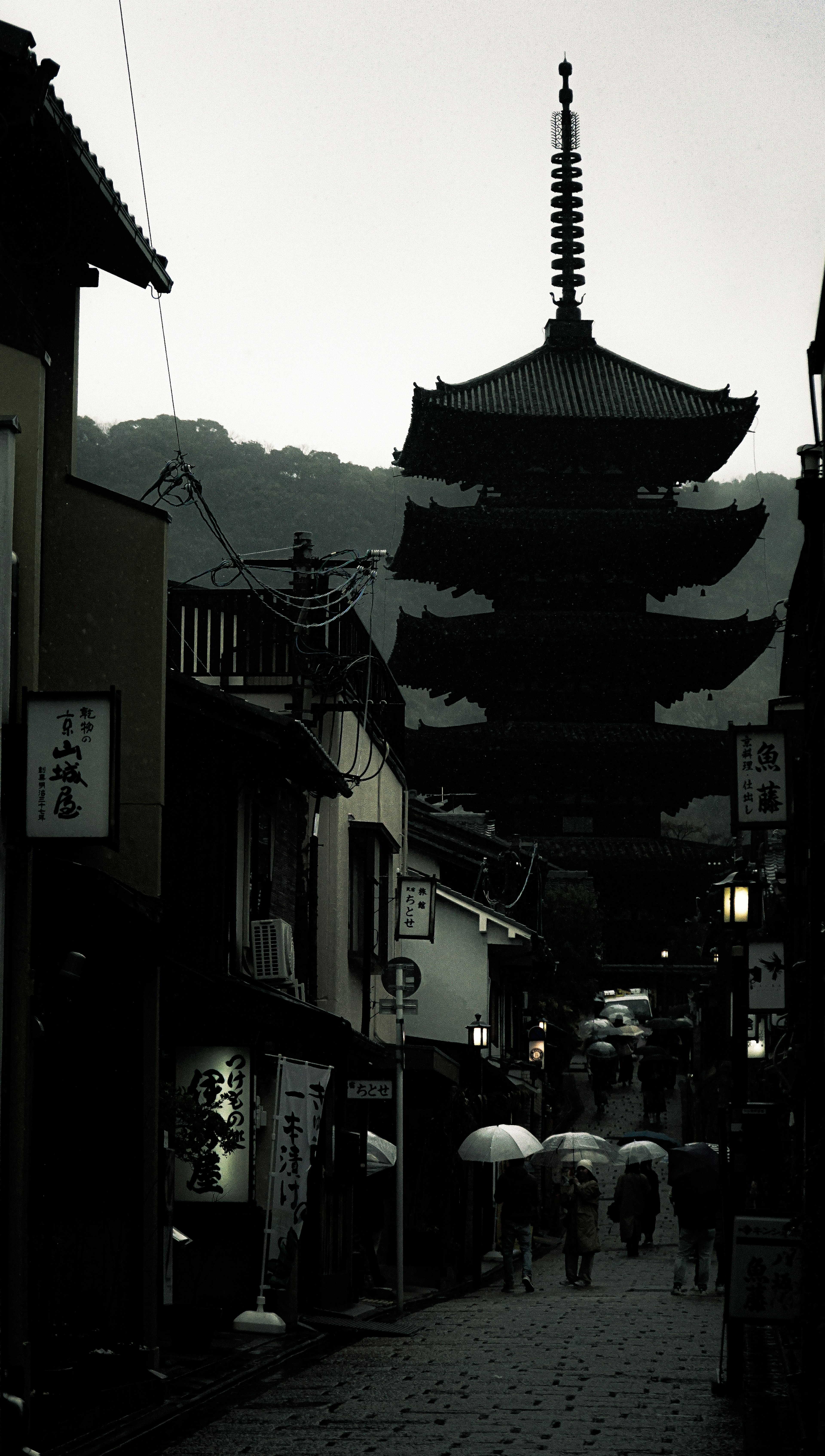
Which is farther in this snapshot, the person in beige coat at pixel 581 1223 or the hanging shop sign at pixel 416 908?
the hanging shop sign at pixel 416 908

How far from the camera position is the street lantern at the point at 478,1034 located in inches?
1173

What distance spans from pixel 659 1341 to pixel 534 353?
4440 cm

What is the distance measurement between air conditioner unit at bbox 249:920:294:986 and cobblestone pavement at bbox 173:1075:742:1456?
3.41m

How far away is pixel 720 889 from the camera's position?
19.5m

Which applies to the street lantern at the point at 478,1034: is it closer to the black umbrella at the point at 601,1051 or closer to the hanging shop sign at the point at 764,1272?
the black umbrella at the point at 601,1051

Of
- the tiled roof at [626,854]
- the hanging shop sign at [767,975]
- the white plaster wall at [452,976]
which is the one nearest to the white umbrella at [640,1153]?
the white plaster wall at [452,976]

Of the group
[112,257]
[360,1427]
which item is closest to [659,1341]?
[360,1427]

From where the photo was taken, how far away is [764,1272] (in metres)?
10.1

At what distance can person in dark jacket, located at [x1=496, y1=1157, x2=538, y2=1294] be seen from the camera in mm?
20297

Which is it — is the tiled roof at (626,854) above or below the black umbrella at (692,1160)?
above

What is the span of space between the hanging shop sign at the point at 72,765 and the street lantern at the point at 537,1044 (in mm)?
29923

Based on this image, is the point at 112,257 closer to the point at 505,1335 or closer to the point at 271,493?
the point at 505,1335

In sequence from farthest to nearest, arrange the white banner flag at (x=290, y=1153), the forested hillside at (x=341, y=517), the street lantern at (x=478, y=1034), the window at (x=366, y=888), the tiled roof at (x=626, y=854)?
the forested hillside at (x=341, y=517) < the tiled roof at (x=626, y=854) < the street lantern at (x=478, y=1034) < the window at (x=366, y=888) < the white banner flag at (x=290, y=1153)

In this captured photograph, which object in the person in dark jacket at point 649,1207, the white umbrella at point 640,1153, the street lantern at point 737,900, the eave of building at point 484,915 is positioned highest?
the eave of building at point 484,915
